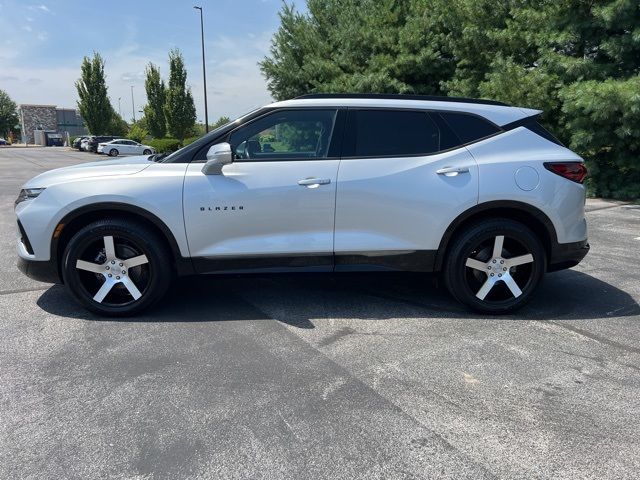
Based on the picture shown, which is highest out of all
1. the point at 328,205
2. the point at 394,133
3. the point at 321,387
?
the point at 394,133

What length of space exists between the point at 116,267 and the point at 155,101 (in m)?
41.2

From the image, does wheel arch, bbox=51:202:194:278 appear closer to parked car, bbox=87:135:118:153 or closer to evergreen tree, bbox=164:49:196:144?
evergreen tree, bbox=164:49:196:144

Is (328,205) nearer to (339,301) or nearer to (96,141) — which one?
(339,301)

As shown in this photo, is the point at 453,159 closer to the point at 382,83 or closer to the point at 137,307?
the point at 137,307

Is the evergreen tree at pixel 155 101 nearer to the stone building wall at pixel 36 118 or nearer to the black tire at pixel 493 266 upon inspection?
the black tire at pixel 493 266

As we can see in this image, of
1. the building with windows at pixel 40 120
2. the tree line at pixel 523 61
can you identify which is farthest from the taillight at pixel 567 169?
the building with windows at pixel 40 120

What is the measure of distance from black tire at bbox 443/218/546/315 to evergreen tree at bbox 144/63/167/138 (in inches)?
1583

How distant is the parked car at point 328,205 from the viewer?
399cm

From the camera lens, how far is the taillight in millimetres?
4102

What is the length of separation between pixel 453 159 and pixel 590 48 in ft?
31.8

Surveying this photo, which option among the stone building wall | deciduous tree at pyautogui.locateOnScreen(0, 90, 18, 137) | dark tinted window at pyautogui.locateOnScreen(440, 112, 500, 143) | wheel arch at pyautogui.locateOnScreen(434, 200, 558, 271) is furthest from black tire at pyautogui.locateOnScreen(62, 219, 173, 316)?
deciduous tree at pyautogui.locateOnScreen(0, 90, 18, 137)

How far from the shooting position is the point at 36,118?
90812 millimetres

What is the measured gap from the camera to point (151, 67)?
1609 inches

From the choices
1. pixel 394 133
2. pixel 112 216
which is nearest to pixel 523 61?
pixel 394 133
